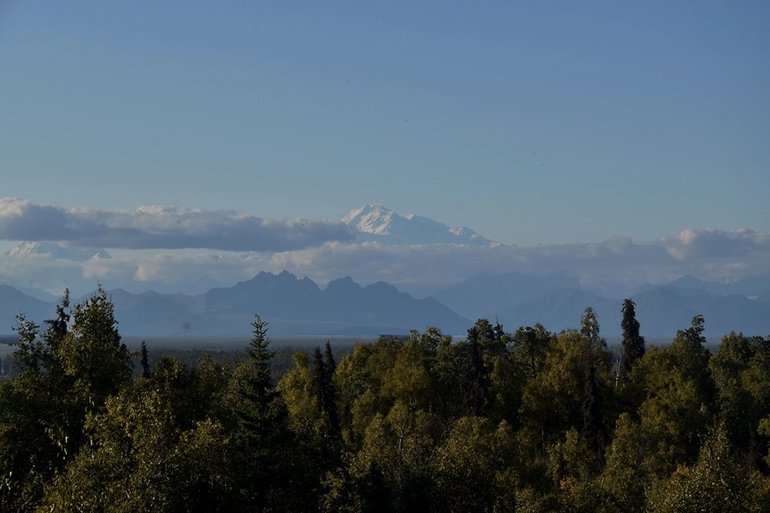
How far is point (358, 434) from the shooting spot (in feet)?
337

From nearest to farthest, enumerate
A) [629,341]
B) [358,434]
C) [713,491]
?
1. [713,491]
2. [358,434]
3. [629,341]

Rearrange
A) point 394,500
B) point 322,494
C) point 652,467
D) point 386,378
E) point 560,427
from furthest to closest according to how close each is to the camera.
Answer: point 386,378 < point 560,427 < point 652,467 < point 394,500 < point 322,494

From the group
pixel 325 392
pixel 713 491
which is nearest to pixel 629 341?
pixel 325 392

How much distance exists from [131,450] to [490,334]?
91558mm

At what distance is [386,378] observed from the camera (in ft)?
348

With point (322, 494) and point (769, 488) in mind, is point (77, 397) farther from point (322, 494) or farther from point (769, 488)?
point (769, 488)

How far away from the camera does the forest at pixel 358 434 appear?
3788 cm

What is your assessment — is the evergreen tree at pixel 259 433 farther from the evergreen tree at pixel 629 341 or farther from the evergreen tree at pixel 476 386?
the evergreen tree at pixel 629 341

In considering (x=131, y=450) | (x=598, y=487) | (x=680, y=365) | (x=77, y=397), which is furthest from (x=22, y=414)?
→ (x=680, y=365)

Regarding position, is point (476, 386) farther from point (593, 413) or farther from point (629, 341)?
point (629, 341)

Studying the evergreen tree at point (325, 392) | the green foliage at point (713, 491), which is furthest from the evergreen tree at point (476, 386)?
A: the green foliage at point (713, 491)

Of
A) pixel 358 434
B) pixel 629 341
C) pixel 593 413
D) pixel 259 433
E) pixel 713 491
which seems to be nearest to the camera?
pixel 713 491

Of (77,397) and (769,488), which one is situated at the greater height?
(77,397)

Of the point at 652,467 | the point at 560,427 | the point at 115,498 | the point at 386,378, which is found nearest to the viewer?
the point at 115,498
